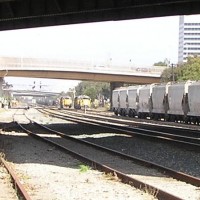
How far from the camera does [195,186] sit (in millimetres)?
11438

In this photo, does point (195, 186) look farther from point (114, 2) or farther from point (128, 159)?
point (114, 2)

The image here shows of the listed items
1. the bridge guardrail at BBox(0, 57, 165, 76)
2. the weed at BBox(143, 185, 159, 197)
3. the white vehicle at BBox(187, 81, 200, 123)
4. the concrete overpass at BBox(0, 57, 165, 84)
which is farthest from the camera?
the concrete overpass at BBox(0, 57, 165, 84)

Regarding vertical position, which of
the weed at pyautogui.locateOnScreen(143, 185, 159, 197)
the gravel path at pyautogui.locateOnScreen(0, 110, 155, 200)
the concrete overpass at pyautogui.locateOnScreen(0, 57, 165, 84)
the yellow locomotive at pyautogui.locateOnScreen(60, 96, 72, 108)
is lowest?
the gravel path at pyautogui.locateOnScreen(0, 110, 155, 200)

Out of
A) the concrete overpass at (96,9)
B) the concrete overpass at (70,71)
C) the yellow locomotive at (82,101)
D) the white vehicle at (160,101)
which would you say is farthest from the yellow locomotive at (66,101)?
the concrete overpass at (96,9)

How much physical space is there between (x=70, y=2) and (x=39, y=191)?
60.3 feet

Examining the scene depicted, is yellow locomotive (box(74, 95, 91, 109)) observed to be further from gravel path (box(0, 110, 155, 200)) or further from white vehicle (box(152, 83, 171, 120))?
gravel path (box(0, 110, 155, 200))

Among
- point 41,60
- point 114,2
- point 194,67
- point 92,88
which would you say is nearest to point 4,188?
point 114,2

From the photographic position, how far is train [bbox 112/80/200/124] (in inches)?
1651

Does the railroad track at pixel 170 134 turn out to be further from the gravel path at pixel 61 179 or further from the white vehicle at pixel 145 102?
the white vehicle at pixel 145 102

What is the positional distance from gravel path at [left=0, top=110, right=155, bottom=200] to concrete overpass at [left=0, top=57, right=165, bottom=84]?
2531 inches

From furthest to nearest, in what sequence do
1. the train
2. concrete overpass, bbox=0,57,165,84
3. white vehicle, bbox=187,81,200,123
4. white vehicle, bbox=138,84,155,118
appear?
1. concrete overpass, bbox=0,57,165,84
2. white vehicle, bbox=138,84,155,118
3. the train
4. white vehicle, bbox=187,81,200,123

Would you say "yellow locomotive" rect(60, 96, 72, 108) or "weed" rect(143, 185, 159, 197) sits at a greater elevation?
"yellow locomotive" rect(60, 96, 72, 108)

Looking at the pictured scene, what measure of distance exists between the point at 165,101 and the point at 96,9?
77.7 ft

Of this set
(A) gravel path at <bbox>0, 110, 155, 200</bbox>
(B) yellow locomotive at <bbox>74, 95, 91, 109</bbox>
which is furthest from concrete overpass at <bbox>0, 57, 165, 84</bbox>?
(A) gravel path at <bbox>0, 110, 155, 200</bbox>
